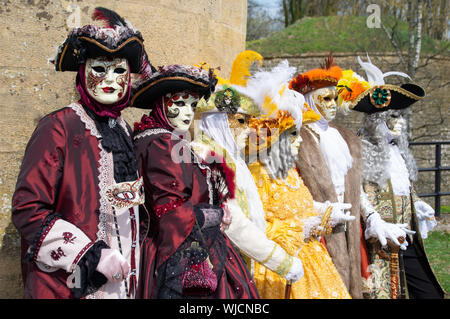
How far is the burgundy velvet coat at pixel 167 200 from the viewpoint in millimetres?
2555

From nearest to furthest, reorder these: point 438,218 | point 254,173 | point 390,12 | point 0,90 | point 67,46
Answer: point 67,46 < point 0,90 < point 254,173 < point 438,218 < point 390,12

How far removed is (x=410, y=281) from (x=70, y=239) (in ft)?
11.3

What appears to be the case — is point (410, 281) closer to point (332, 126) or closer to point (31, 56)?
point (332, 126)

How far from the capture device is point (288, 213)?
11.5 ft

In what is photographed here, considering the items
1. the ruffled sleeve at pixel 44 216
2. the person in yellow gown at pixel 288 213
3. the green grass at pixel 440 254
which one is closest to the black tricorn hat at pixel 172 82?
the ruffled sleeve at pixel 44 216

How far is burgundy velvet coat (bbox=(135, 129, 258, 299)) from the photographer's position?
255cm

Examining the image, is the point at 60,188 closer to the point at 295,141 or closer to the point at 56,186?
the point at 56,186

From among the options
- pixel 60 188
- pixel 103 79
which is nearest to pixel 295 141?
pixel 103 79

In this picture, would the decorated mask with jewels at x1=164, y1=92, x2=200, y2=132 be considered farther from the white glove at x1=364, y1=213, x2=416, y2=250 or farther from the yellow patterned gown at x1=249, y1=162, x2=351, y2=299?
the white glove at x1=364, y1=213, x2=416, y2=250

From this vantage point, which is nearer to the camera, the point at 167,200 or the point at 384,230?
the point at 167,200

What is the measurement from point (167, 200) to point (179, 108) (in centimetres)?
52

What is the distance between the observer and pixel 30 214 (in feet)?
7.27

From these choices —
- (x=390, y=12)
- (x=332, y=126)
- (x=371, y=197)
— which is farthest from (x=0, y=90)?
(x=390, y=12)

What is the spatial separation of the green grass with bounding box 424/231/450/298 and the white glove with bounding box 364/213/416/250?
1.74 metres
